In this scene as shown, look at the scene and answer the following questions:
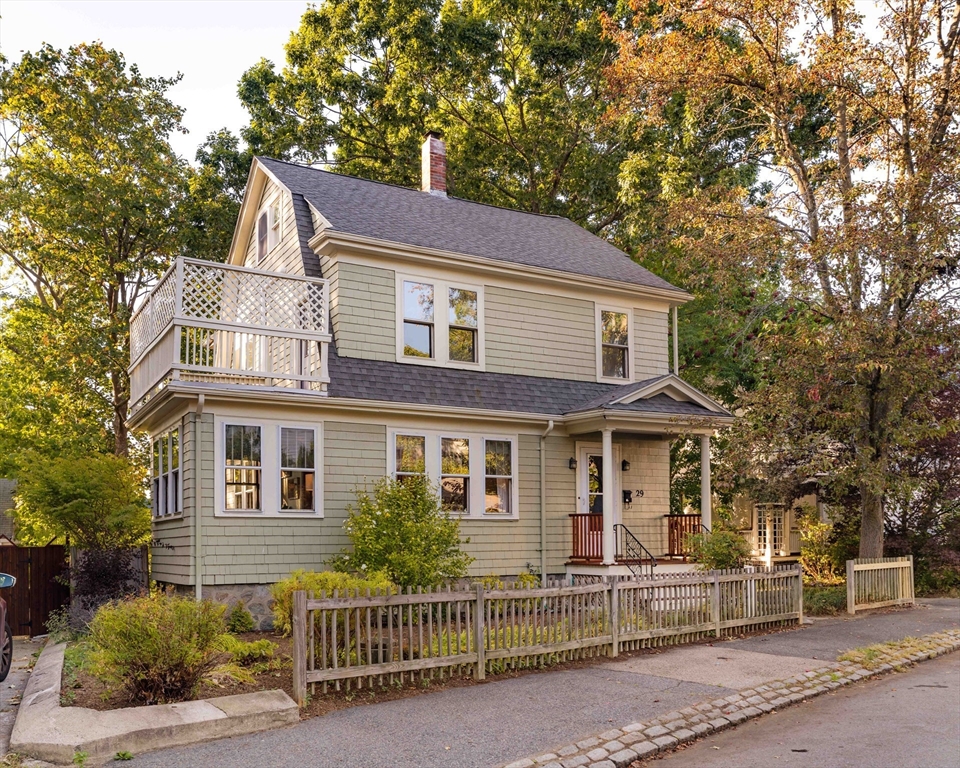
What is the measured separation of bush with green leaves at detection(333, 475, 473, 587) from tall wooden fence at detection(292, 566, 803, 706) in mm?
1895

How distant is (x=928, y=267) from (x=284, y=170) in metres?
13.2

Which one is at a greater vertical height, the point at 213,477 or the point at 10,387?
the point at 10,387

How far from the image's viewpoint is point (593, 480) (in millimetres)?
18688

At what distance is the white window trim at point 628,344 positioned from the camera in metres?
19.6

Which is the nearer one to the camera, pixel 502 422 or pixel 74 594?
pixel 74 594

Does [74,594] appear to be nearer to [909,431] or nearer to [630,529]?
[630,529]

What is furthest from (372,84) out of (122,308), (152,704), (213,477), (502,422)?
(152,704)

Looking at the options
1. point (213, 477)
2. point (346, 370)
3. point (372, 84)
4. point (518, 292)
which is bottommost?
point (213, 477)

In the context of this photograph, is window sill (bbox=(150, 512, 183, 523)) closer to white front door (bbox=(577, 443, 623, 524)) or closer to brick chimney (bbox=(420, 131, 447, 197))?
white front door (bbox=(577, 443, 623, 524))

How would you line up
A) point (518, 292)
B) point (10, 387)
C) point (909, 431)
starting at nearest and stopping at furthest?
point (909, 431) < point (518, 292) < point (10, 387)

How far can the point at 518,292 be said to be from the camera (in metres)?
18.6

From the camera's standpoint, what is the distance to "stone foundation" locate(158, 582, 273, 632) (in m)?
14.1

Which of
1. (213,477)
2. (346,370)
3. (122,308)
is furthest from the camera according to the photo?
(122,308)

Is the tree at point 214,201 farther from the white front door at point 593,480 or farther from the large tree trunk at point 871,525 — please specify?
the large tree trunk at point 871,525
